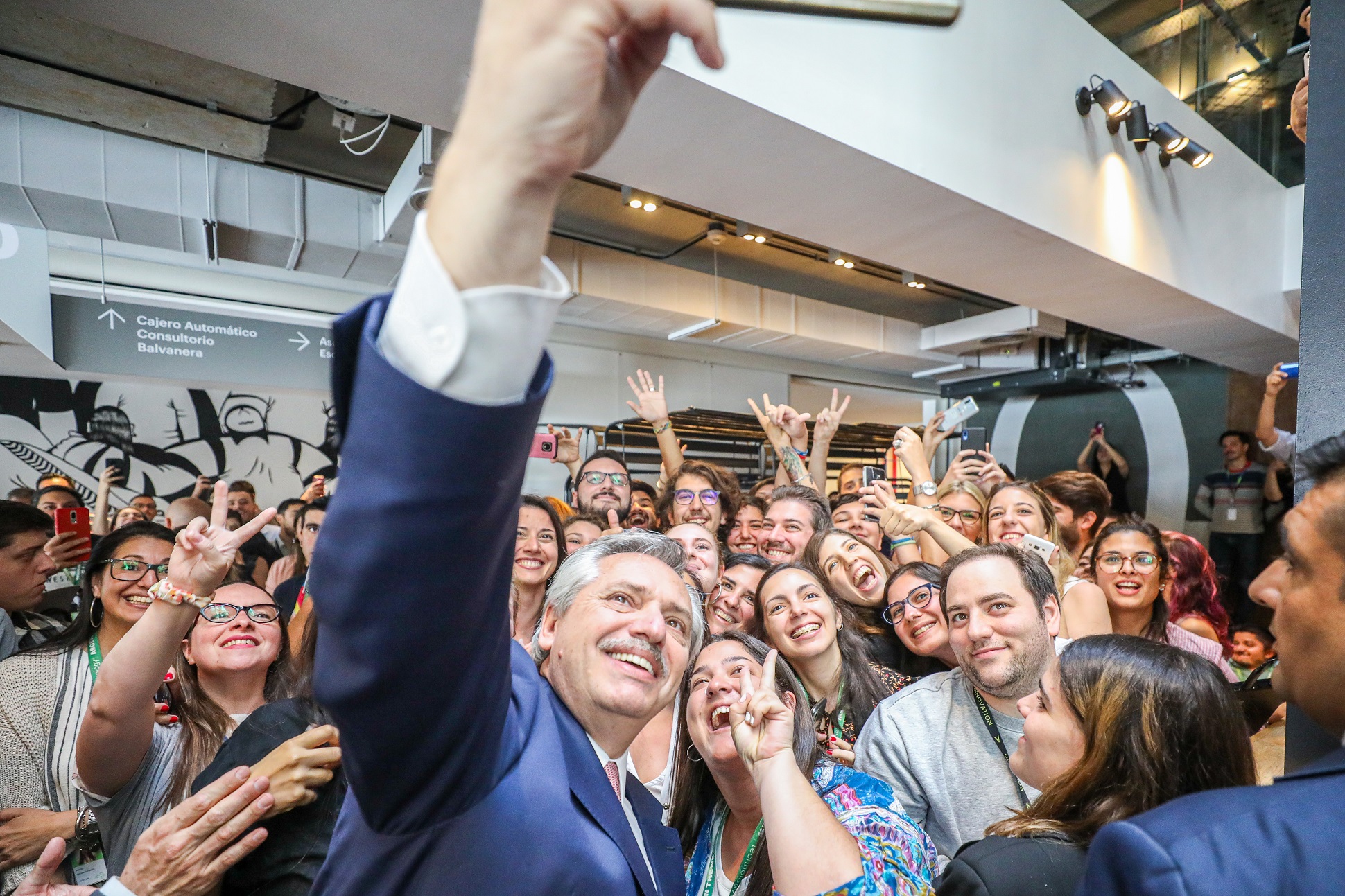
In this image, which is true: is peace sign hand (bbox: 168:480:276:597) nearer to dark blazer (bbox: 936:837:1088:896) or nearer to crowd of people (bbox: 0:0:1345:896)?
crowd of people (bbox: 0:0:1345:896)

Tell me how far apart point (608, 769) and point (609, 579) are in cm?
33

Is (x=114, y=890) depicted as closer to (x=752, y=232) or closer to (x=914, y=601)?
(x=914, y=601)

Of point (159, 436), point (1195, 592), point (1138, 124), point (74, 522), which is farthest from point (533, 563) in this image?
point (159, 436)

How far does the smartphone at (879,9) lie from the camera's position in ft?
1.51

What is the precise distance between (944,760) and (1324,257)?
4.56 ft

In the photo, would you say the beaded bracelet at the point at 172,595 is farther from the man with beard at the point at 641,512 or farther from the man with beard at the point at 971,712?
the man with beard at the point at 641,512

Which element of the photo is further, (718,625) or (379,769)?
(718,625)

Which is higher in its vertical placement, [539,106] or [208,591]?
[539,106]

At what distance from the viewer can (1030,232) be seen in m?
3.83

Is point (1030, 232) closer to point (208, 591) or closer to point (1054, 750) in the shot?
point (1054, 750)

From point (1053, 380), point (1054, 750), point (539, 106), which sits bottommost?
point (1054, 750)

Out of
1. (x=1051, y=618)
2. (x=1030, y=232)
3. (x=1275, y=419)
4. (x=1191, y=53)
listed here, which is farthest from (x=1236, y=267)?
(x=1051, y=618)

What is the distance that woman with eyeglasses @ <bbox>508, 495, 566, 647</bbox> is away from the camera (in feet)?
9.20

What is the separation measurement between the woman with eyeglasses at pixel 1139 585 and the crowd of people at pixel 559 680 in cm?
1
